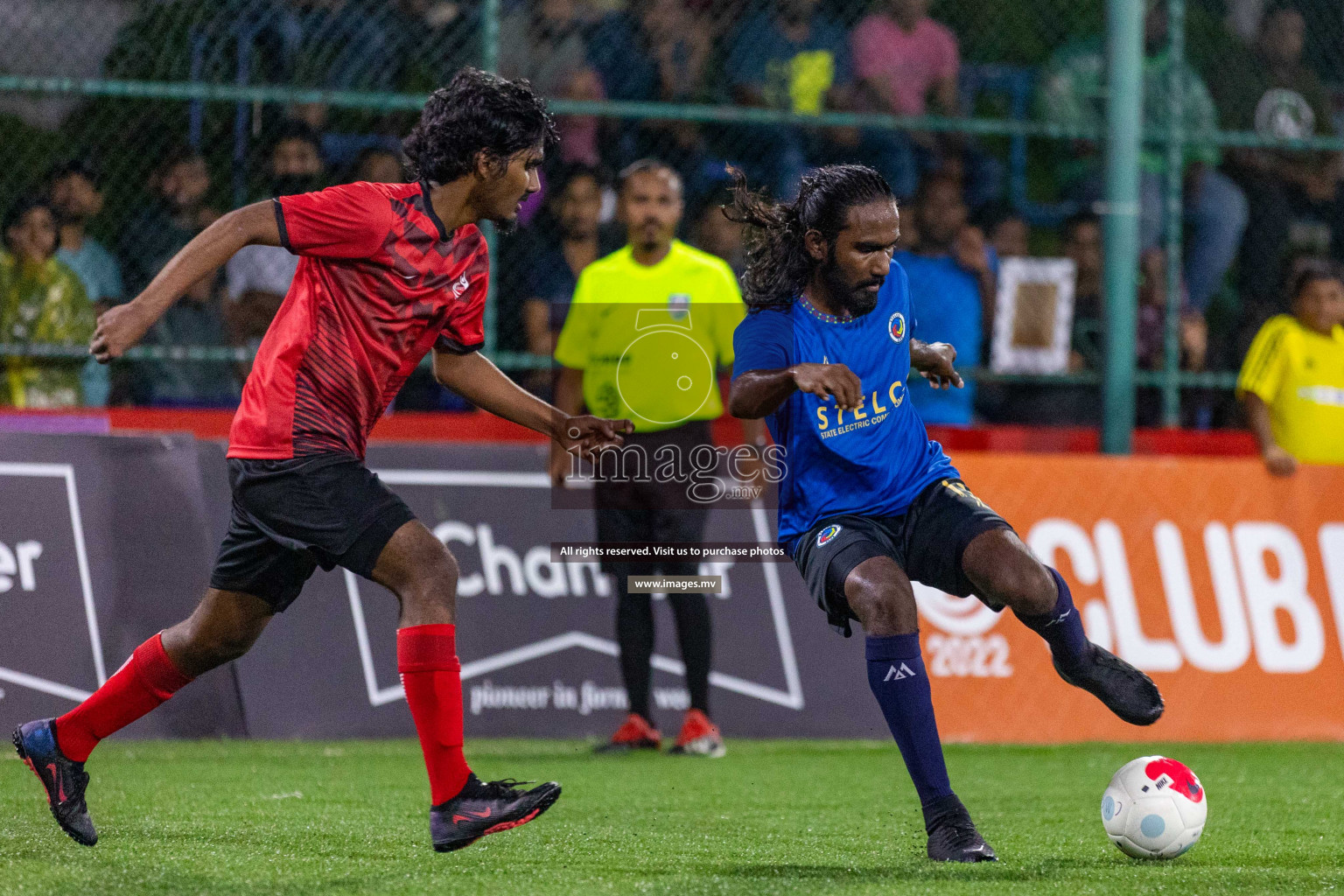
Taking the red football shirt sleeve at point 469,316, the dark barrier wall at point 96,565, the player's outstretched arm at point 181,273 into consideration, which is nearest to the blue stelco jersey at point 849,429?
the red football shirt sleeve at point 469,316

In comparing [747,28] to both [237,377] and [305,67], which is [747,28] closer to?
[305,67]

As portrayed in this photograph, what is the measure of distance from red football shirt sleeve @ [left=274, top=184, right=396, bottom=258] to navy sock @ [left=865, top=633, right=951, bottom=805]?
1.61 meters

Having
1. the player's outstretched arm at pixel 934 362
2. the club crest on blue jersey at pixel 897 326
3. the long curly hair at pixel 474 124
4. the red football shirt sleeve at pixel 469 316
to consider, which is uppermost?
the long curly hair at pixel 474 124

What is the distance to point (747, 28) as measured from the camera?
29.5 ft

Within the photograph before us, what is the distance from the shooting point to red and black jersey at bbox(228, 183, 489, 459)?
4.20m

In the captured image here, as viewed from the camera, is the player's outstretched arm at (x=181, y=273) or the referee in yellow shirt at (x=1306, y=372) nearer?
the player's outstretched arm at (x=181, y=273)

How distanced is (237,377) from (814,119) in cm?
305

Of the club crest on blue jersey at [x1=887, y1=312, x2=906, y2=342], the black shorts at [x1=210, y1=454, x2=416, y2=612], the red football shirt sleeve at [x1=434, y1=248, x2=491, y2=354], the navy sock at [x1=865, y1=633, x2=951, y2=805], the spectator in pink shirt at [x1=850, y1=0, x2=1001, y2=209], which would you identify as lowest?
the navy sock at [x1=865, y1=633, x2=951, y2=805]

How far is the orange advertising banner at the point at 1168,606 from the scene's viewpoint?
7711 millimetres

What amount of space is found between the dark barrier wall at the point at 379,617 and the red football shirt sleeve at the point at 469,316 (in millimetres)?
2926

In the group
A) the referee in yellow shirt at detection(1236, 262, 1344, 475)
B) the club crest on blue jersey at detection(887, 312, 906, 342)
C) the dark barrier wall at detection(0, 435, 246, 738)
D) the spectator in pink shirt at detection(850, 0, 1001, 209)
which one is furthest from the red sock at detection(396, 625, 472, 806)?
the spectator in pink shirt at detection(850, 0, 1001, 209)

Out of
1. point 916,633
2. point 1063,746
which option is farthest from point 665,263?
point 916,633

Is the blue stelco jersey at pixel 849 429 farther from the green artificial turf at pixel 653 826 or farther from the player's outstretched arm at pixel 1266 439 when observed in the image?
the player's outstretched arm at pixel 1266 439

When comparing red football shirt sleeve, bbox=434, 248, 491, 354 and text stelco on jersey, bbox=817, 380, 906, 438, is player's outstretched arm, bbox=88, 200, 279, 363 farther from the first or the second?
text stelco on jersey, bbox=817, 380, 906, 438
